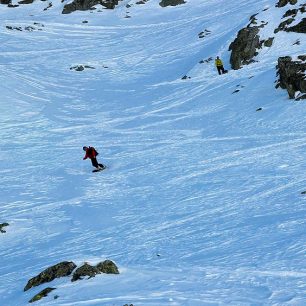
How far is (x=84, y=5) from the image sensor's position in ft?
192

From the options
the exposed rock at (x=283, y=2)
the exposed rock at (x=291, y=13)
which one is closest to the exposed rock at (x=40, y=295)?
the exposed rock at (x=291, y=13)

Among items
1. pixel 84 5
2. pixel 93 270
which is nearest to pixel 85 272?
pixel 93 270

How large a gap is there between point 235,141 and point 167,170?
3524 millimetres

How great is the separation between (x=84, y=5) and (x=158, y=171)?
43.5 metres

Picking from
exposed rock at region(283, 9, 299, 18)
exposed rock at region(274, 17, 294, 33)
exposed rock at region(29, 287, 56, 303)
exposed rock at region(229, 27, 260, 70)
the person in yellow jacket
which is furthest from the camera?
exposed rock at region(283, 9, 299, 18)

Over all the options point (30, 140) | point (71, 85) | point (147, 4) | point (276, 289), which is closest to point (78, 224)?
point (276, 289)

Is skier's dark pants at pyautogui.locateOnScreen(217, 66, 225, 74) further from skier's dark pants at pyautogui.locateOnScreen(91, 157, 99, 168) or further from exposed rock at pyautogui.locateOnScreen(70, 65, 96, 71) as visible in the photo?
skier's dark pants at pyautogui.locateOnScreen(91, 157, 99, 168)

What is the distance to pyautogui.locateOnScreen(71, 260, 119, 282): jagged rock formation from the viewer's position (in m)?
9.20

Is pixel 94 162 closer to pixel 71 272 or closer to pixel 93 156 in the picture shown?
pixel 93 156

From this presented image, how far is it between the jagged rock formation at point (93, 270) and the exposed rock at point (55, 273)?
258mm

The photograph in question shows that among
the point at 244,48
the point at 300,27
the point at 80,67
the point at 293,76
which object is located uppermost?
the point at 300,27

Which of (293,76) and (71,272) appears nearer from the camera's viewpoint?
(71,272)

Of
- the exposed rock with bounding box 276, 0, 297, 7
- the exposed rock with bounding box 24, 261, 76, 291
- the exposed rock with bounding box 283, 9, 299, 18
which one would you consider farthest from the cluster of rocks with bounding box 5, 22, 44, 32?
the exposed rock with bounding box 24, 261, 76, 291

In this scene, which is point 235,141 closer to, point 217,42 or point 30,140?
point 30,140
